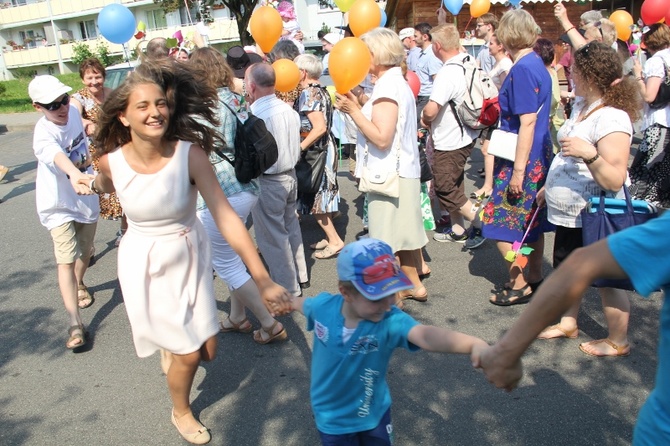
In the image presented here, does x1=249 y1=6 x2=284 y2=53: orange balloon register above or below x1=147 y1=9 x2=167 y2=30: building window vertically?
below

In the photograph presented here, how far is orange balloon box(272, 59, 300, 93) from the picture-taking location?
193 inches

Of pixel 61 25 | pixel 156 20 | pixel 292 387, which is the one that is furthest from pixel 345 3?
pixel 61 25

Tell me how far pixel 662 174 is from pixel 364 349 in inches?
178

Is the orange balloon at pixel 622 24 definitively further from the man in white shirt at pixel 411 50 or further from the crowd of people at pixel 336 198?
the crowd of people at pixel 336 198

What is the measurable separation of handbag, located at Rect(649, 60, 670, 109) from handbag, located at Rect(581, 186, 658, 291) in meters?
2.73

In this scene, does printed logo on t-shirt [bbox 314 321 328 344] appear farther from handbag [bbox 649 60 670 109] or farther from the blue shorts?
handbag [bbox 649 60 670 109]

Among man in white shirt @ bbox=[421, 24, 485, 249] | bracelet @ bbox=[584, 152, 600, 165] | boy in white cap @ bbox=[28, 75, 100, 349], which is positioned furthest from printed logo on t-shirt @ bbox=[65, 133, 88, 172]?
bracelet @ bbox=[584, 152, 600, 165]

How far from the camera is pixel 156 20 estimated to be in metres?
45.4

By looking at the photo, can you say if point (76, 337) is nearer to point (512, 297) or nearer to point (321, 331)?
point (321, 331)

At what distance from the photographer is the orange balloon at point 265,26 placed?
5.98m

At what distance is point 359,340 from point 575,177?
2054 millimetres

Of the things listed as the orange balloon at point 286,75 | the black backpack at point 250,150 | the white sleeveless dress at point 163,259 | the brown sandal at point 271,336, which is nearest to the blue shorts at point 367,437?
the white sleeveless dress at point 163,259

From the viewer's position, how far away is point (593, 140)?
3.24m

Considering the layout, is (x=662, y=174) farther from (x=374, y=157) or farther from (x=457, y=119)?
(x=374, y=157)
